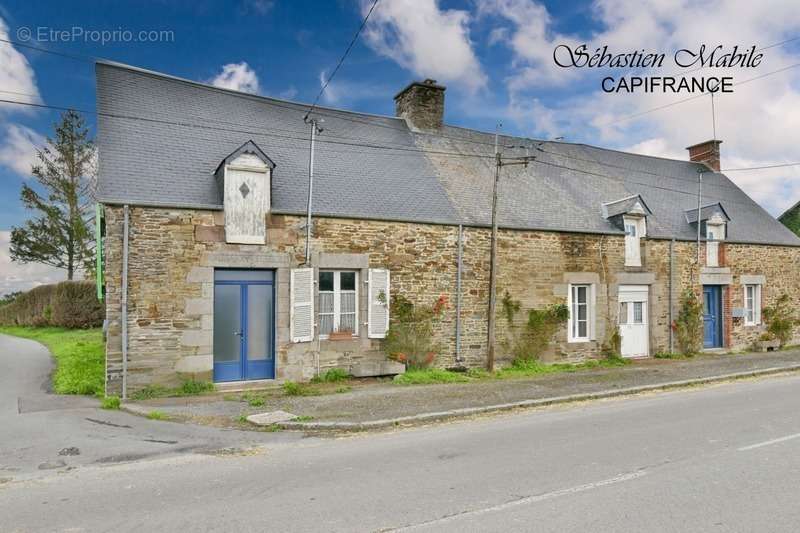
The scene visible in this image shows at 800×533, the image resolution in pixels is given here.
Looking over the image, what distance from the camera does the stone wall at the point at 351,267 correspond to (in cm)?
1020

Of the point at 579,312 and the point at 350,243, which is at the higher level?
the point at 350,243

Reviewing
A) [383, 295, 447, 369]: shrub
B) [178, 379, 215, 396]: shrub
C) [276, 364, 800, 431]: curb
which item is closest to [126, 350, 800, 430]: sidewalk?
[276, 364, 800, 431]: curb

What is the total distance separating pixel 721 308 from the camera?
18.3m

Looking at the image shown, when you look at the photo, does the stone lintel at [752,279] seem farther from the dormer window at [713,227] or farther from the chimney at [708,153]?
the chimney at [708,153]

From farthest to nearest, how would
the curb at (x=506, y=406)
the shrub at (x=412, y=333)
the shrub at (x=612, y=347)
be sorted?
the shrub at (x=612, y=347) < the shrub at (x=412, y=333) < the curb at (x=506, y=406)

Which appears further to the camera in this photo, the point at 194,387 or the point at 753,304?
the point at 753,304

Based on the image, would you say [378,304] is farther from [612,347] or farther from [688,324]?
[688,324]

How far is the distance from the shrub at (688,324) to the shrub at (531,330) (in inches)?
186

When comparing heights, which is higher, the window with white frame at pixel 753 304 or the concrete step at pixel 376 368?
the window with white frame at pixel 753 304

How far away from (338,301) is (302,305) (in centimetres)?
93

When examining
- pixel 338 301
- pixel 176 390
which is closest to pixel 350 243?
pixel 338 301

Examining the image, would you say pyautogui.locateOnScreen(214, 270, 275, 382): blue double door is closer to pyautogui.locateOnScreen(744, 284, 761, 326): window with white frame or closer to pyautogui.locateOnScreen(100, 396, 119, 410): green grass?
pyautogui.locateOnScreen(100, 396, 119, 410): green grass

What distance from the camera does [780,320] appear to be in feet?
62.7

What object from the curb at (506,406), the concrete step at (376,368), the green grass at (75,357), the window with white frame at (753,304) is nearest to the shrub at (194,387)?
the green grass at (75,357)
